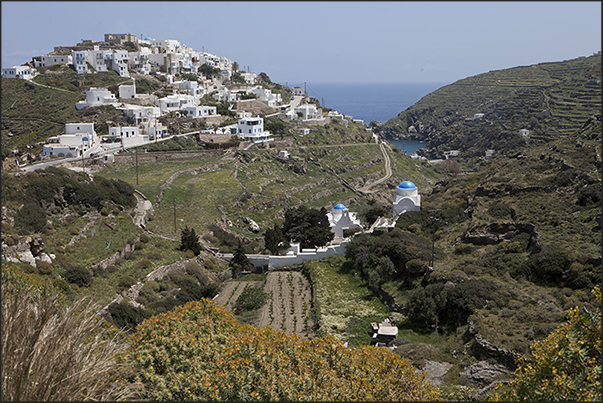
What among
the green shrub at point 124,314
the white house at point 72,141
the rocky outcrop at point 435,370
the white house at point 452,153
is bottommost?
the white house at point 452,153

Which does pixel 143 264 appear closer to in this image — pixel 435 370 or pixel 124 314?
pixel 124 314

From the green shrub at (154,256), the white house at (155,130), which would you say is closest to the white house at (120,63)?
the white house at (155,130)

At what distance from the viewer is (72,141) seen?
4484 centimetres

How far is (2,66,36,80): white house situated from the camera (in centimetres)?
6191

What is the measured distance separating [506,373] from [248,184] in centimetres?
3205

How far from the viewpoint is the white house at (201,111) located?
2295 inches

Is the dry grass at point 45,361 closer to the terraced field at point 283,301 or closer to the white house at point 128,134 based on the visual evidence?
the terraced field at point 283,301

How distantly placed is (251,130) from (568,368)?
4853cm

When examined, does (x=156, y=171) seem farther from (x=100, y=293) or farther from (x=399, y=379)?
(x=399, y=379)

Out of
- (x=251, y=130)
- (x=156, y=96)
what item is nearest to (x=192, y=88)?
(x=156, y=96)

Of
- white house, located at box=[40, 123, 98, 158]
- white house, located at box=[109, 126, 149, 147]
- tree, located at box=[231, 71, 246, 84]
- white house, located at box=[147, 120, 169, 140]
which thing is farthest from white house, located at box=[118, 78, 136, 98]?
tree, located at box=[231, 71, 246, 84]

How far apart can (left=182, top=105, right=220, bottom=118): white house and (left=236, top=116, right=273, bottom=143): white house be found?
19.2 ft

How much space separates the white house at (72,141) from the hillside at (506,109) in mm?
46931

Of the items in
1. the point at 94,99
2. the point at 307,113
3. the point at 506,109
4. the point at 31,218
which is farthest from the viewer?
the point at 506,109
